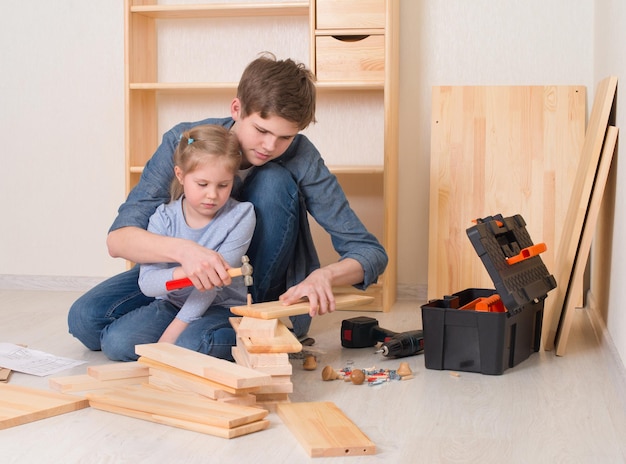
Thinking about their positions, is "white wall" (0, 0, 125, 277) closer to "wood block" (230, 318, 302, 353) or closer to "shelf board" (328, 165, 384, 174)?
"shelf board" (328, 165, 384, 174)

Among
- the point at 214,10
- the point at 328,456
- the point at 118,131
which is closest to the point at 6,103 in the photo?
the point at 118,131

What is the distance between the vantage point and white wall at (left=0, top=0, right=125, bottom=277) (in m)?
3.61

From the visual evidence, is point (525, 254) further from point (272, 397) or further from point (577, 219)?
point (272, 397)

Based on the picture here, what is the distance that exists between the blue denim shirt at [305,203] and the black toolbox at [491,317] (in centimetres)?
25

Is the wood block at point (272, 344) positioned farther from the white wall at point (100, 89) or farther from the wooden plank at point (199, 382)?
the white wall at point (100, 89)

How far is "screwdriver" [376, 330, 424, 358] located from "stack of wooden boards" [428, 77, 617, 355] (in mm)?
922

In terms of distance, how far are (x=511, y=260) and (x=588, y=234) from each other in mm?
355

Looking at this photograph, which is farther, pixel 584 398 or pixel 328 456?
pixel 584 398

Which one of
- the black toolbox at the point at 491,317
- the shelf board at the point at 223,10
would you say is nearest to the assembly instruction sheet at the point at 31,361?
the black toolbox at the point at 491,317

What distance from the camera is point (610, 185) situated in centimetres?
266

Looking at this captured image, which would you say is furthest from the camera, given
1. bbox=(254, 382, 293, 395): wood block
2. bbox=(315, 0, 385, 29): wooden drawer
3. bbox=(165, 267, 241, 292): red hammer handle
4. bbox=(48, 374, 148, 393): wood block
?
bbox=(315, 0, 385, 29): wooden drawer

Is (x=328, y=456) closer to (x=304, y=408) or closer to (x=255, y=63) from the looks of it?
(x=304, y=408)

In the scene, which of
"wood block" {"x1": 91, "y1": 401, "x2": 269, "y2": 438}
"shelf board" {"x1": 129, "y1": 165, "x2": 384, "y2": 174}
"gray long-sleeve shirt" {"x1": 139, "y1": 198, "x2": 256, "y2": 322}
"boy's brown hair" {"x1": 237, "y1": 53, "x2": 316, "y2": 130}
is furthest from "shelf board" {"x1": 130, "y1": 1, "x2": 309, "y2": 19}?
"wood block" {"x1": 91, "y1": 401, "x2": 269, "y2": 438}

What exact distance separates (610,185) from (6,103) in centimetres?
262
